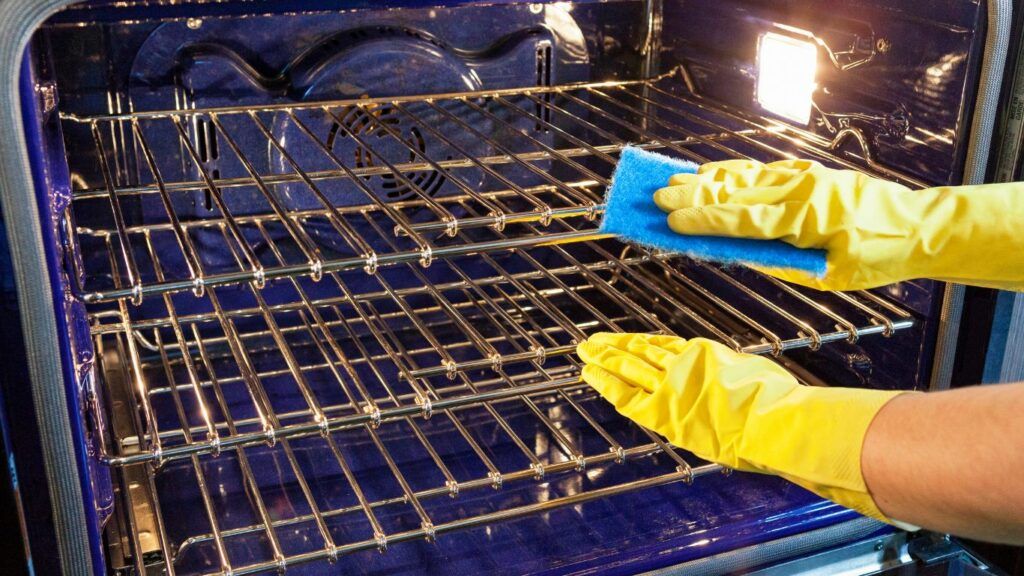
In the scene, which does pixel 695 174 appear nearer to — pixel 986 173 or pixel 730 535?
pixel 986 173

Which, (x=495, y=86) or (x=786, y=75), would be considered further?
(x=495, y=86)

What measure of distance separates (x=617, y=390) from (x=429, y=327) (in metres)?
0.72

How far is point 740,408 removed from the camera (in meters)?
1.04

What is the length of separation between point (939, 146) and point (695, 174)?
1.10 feet

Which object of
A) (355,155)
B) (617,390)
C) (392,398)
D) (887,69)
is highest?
(887,69)

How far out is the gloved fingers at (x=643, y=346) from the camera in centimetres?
114

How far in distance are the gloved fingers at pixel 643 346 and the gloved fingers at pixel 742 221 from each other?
0.51 ft

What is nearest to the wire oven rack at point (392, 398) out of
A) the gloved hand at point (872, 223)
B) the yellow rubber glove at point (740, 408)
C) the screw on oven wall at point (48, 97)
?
the yellow rubber glove at point (740, 408)

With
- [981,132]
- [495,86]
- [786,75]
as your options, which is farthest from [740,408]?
[495,86]

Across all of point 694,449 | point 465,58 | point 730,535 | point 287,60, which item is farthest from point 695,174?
point 287,60

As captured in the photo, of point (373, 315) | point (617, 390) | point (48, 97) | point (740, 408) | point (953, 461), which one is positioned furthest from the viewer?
point (373, 315)

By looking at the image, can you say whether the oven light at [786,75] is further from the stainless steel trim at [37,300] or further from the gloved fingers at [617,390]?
the stainless steel trim at [37,300]

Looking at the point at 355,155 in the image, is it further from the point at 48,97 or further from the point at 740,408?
the point at 740,408

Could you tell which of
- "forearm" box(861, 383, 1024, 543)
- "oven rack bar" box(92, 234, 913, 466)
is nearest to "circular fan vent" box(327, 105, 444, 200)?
"oven rack bar" box(92, 234, 913, 466)
